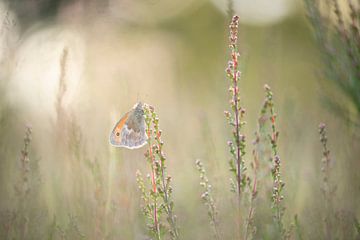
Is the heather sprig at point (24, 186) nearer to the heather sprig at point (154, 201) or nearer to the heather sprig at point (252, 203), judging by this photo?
the heather sprig at point (154, 201)

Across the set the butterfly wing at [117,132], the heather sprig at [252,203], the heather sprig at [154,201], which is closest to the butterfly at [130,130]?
the butterfly wing at [117,132]

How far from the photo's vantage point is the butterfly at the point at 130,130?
9.37 feet

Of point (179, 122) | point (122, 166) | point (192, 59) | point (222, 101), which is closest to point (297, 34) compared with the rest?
point (192, 59)

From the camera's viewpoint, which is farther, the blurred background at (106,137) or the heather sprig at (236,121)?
the blurred background at (106,137)

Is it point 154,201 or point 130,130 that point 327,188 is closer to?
point 154,201

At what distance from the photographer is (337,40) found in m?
2.68

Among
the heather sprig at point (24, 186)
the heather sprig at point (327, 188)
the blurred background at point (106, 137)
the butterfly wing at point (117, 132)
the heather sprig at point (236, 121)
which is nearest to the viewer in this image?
the heather sprig at point (236, 121)

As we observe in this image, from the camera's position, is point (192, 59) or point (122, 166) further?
point (192, 59)

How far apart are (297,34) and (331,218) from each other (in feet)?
45.1

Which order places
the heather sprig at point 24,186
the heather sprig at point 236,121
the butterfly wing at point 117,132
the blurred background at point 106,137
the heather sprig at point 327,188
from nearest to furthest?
the heather sprig at point 236,121
the heather sprig at point 327,188
the heather sprig at point 24,186
the blurred background at point 106,137
the butterfly wing at point 117,132

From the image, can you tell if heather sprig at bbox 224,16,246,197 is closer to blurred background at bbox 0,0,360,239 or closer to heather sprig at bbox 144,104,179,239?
heather sprig at bbox 144,104,179,239

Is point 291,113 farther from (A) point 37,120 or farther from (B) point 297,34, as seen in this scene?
(B) point 297,34

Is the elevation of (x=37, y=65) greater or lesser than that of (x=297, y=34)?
lesser

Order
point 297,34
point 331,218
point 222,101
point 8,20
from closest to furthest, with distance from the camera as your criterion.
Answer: point 331,218 → point 8,20 → point 222,101 → point 297,34
